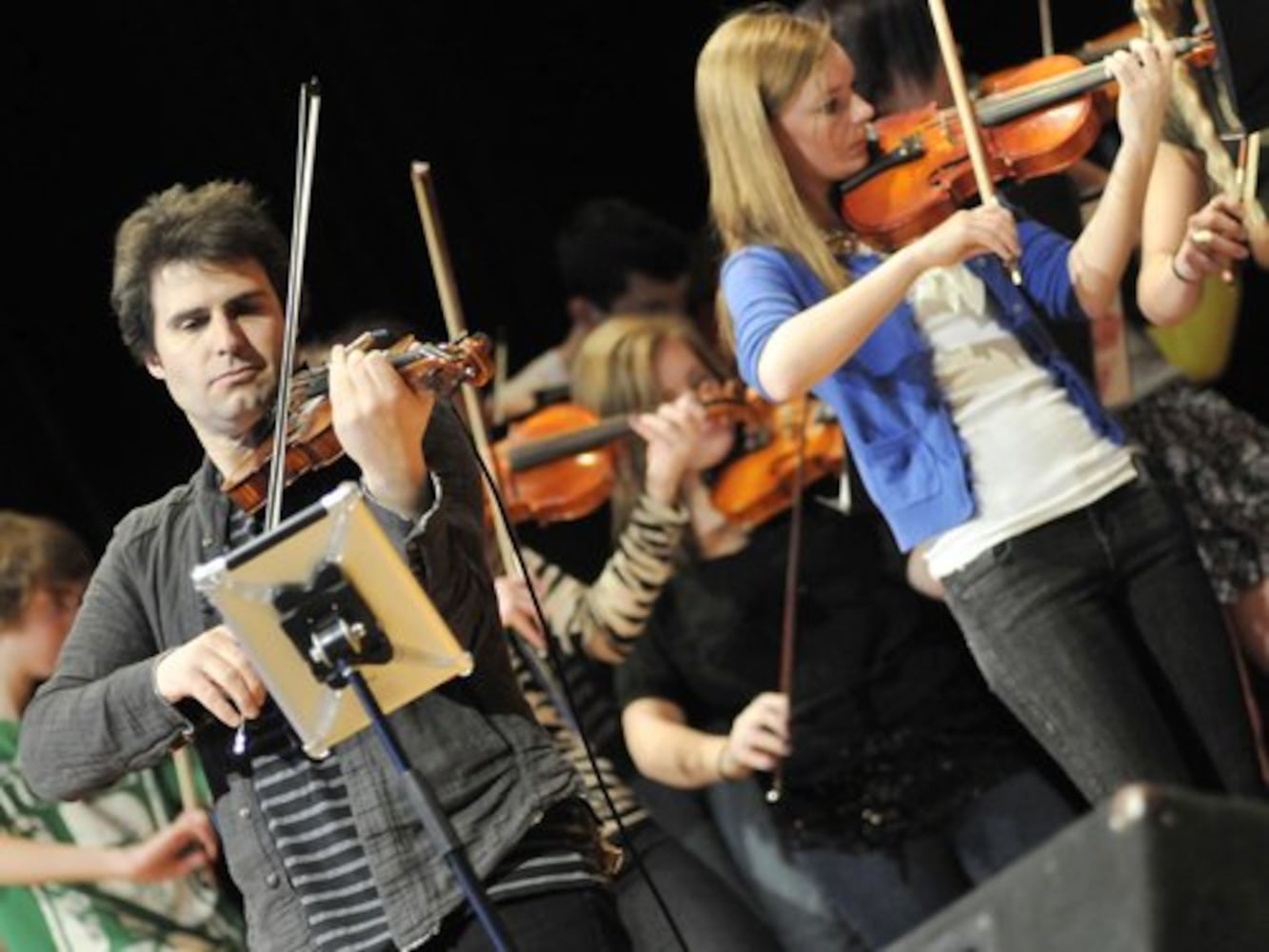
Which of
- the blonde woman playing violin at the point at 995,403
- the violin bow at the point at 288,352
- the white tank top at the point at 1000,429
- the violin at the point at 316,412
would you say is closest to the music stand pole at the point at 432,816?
the violin bow at the point at 288,352

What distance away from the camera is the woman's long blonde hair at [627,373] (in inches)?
147

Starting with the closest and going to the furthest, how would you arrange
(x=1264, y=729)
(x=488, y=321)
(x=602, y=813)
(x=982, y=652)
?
(x=982, y=652), (x=602, y=813), (x=1264, y=729), (x=488, y=321)

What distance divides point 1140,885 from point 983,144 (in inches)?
54.4

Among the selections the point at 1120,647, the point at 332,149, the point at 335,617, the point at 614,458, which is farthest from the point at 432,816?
the point at 332,149

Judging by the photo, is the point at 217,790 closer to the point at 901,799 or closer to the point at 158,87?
the point at 901,799

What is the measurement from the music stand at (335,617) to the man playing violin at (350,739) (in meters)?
0.10

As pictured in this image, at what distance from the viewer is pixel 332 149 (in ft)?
12.8

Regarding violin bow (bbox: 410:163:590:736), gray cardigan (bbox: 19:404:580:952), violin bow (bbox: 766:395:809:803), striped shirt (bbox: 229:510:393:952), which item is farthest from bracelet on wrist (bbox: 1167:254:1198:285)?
striped shirt (bbox: 229:510:393:952)

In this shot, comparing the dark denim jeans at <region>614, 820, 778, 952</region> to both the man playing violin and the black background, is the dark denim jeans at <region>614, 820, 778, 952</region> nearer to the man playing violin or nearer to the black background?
the man playing violin

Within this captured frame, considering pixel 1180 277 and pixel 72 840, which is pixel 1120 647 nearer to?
pixel 1180 277

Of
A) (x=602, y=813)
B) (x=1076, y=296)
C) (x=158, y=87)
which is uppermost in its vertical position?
(x=158, y=87)

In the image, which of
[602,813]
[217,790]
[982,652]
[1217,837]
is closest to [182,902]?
[602,813]

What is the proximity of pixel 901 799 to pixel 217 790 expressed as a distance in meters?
1.38

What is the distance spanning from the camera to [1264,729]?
351 centimetres
